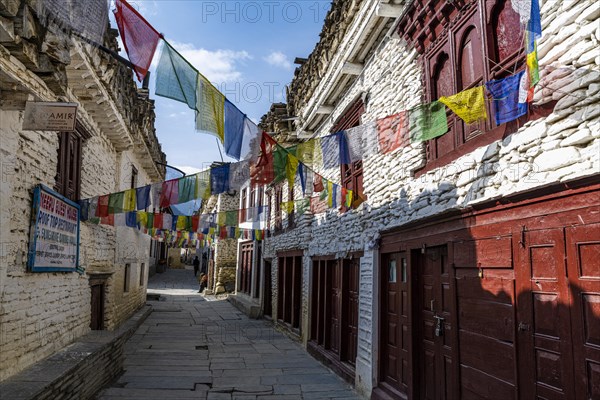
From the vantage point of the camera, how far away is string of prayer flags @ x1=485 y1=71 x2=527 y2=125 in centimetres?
414

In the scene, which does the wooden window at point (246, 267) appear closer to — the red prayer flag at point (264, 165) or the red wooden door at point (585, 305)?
the red prayer flag at point (264, 165)

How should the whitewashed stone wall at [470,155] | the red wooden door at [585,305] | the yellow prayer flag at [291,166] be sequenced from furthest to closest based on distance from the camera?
1. the yellow prayer flag at [291,166]
2. the whitewashed stone wall at [470,155]
3. the red wooden door at [585,305]

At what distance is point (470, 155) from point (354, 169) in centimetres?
418

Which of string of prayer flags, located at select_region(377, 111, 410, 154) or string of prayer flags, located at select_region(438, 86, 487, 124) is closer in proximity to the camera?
string of prayer flags, located at select_region(438, 86, 487, 124)

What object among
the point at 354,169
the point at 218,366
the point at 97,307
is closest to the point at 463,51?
the point at 354,169

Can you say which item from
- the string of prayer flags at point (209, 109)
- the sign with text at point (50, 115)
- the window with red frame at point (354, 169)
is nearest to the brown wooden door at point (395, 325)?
the window with red frame at point (354, 169)

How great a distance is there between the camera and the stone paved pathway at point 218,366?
7.71 m

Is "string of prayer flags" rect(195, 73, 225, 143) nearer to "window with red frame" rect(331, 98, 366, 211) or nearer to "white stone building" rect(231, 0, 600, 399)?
"white stone building" rect(231, 0, 600, 399)

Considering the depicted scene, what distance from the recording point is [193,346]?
1176 centimetres

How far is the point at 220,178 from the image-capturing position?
7770 millimetres

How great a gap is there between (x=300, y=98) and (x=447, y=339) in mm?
8999

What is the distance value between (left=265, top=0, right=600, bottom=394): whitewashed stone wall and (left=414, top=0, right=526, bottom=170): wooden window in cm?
20

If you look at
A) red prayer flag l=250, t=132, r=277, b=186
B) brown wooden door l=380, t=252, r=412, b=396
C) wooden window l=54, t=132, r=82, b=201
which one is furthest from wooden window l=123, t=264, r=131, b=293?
brown wooden door l=380, t=252, r=412, b=396

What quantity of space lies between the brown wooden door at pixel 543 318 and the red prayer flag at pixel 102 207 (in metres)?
7.45
